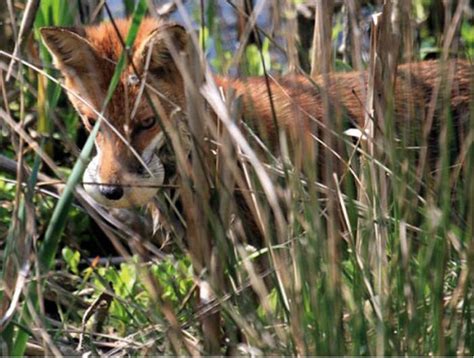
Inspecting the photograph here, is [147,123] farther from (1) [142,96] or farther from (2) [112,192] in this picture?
(2) [112,192]

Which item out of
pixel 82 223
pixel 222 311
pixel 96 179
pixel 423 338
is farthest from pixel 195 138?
pixel 82 223

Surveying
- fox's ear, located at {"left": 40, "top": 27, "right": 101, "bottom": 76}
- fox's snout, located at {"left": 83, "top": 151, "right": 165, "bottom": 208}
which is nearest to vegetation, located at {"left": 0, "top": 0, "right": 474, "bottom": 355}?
fox's snout, located at {"left": 83, "top": 151, "right": 165, "bottom": 208}

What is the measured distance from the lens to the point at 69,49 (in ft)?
13.7

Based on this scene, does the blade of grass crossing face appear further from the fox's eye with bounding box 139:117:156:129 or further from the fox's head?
the fox's eye with bounding box 139:117:156:129

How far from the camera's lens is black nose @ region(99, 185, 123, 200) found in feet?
12.4

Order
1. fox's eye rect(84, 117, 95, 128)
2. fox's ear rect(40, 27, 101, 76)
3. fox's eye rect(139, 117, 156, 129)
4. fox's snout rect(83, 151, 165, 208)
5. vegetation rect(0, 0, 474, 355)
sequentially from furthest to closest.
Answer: fox's eye rect(84, 117, 95, 128)
fox's eye rect(139, 117, 156, 129)
fox's ear rect(40, 27, 101, 76)
fox's snout rect(83, 151, 165, 208)
vegetation rect(0, 0, 474, 355)

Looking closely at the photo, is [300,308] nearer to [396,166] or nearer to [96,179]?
[396,166]

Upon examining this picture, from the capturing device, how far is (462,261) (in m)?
2.67

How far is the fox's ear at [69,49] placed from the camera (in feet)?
12.9

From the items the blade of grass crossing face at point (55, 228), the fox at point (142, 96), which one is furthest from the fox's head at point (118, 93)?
the blade of grass crossing face at point (55, 228)

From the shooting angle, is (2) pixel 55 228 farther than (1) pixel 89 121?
No

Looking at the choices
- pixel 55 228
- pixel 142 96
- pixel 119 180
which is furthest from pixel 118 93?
pixel 55 228

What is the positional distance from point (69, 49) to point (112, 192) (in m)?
0.67

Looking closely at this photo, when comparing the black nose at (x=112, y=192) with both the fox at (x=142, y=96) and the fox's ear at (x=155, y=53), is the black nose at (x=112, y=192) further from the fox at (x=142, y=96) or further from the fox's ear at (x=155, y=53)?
the fox's ear at (x=155, y=53)
